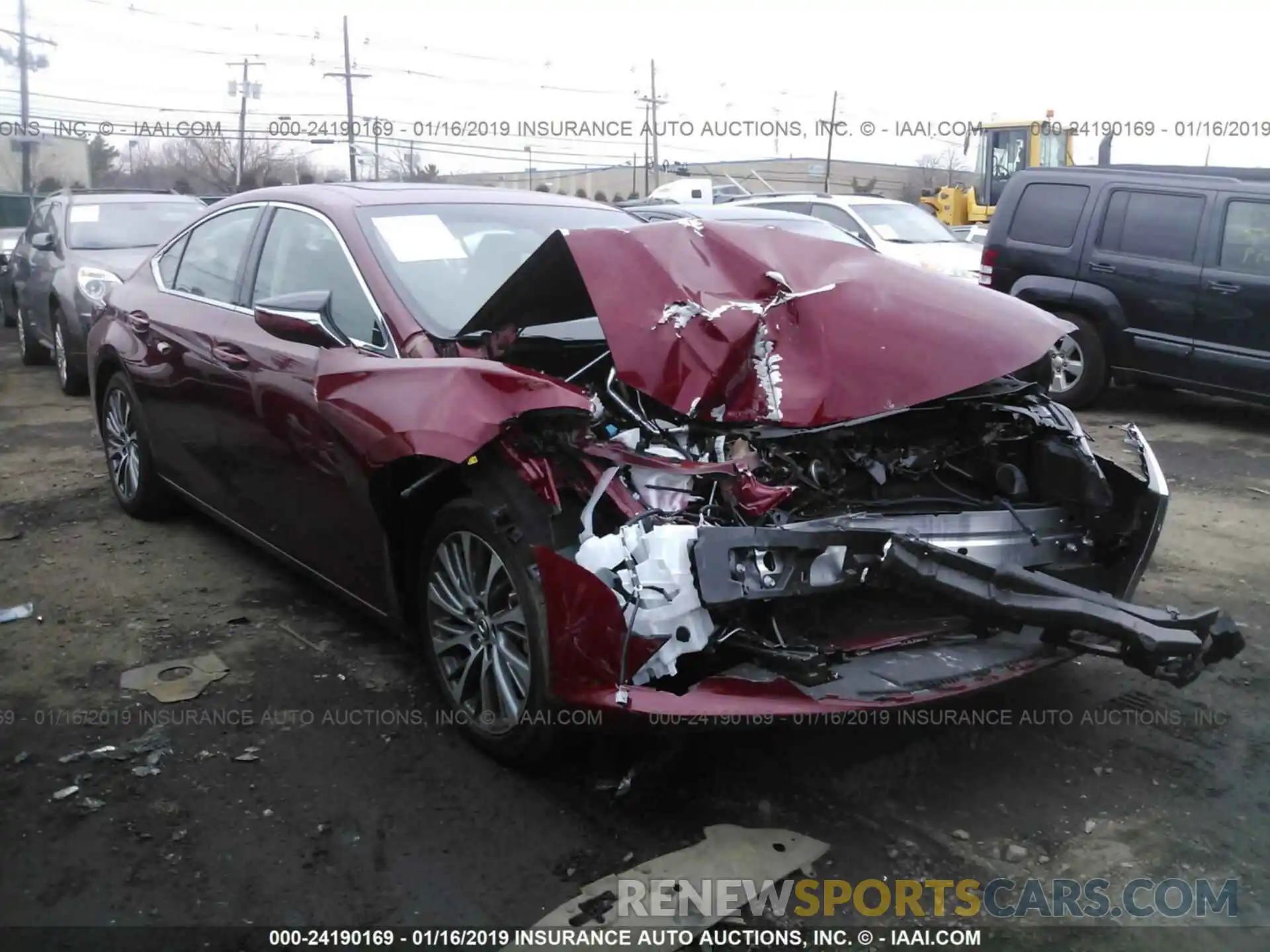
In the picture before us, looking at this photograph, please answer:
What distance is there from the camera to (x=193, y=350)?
471 centimetres

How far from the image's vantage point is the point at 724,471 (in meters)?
2.99

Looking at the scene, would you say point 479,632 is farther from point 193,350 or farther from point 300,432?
point 193,350

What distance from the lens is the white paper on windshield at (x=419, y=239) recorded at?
12.9ft

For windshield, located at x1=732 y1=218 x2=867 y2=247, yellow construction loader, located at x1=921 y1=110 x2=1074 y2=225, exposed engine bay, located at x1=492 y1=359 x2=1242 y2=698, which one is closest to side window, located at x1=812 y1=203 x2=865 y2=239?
windshield, located at x1=732 y1=218 x2=867 y2=247

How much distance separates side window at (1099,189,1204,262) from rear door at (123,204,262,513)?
23.0ft

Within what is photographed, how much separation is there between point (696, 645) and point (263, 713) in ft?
5.74

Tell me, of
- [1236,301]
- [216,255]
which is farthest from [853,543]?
[1236,301]

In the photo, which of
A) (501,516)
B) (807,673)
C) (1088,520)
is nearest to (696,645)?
(807,673)

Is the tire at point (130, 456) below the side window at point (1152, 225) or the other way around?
below

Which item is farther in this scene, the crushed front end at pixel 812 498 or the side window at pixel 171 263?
the side window at pixel 171 263

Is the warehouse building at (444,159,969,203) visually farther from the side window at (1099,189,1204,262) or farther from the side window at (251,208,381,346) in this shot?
the side window at (251,208,381,346)

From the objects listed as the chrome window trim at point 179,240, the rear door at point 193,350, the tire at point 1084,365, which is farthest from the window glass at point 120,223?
the tire at point 1084,365

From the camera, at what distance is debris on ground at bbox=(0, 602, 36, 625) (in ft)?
15.0

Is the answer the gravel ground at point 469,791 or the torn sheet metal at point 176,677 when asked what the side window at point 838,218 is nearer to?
the gravel ground at point 469,791
